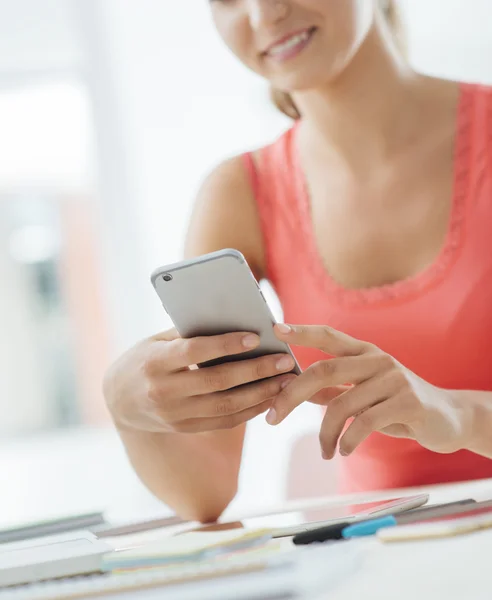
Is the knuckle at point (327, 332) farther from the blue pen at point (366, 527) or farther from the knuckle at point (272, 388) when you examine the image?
the blue pen at point (366, 527)

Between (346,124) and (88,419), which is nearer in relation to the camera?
(346,124)

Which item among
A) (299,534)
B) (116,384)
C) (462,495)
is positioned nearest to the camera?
(299,534)

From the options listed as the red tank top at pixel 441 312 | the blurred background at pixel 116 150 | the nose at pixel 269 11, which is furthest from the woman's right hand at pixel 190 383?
the blurred background at pixel 116 150

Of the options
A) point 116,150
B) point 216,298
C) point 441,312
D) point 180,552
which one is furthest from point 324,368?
point 116,150

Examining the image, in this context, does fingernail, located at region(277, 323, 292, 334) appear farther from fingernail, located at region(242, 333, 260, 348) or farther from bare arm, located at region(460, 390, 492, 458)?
bare arm, located at region(460, 390, 492, 458)

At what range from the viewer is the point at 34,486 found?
9.89 ft

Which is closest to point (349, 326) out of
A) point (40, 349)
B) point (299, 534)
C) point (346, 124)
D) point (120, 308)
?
point (346, 124)

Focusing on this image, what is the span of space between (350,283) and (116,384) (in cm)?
40

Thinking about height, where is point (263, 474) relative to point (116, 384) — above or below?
below

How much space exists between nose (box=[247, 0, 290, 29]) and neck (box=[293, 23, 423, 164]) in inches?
6.0

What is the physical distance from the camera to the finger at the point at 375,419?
28.8 inches

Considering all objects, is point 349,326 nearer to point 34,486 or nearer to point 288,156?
point 288,156

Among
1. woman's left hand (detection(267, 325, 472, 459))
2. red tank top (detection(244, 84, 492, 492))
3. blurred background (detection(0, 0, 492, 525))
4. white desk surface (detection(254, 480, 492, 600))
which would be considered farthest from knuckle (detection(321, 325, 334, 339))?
blurred background (detection(0, 0, 492, 525))

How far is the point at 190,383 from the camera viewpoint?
79 centimetres
